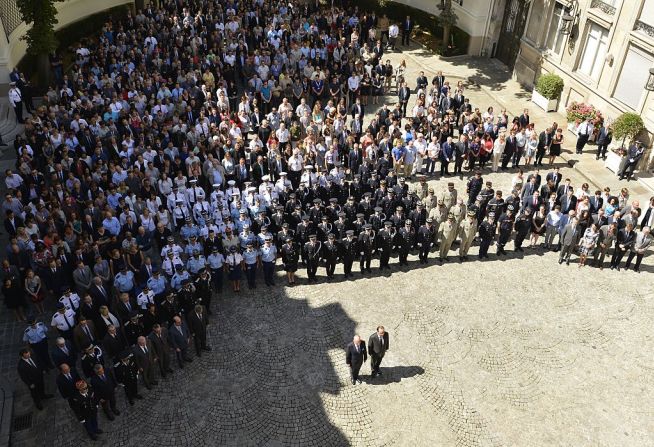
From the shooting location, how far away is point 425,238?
A: 1689 cm

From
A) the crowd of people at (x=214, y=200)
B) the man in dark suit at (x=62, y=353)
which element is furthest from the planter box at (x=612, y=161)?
the man in dark suit at (x=62, y=353)

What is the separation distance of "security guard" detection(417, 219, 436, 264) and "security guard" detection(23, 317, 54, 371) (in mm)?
10256

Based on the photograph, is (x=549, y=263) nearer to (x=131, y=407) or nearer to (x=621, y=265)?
(x=621, y=265)

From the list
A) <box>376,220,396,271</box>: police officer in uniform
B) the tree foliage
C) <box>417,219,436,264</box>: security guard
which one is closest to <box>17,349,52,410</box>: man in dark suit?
<box>376,220,396,271</box>: police officer in uniform

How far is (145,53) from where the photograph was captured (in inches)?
1038

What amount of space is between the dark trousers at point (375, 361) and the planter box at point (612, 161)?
1390 centimetres

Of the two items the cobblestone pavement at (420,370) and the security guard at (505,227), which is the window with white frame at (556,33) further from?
the cobblestone pavement at (420,370)

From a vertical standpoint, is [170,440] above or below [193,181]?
below

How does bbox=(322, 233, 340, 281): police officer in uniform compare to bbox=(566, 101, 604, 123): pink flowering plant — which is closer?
bbox=(322, 233, 340, 281): police officer in uniform

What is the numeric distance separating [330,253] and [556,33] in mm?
17572

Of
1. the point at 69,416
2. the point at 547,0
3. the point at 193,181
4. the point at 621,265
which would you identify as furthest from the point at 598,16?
the point at 69,416

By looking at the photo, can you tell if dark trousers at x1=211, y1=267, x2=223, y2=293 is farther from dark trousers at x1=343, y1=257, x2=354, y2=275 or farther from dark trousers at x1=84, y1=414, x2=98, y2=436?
dark trousers at x1=84, y1=414, x2=98, y2=436

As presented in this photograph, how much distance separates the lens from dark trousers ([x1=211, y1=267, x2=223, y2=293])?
→ 15.7 m

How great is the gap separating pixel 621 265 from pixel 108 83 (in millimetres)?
19591
